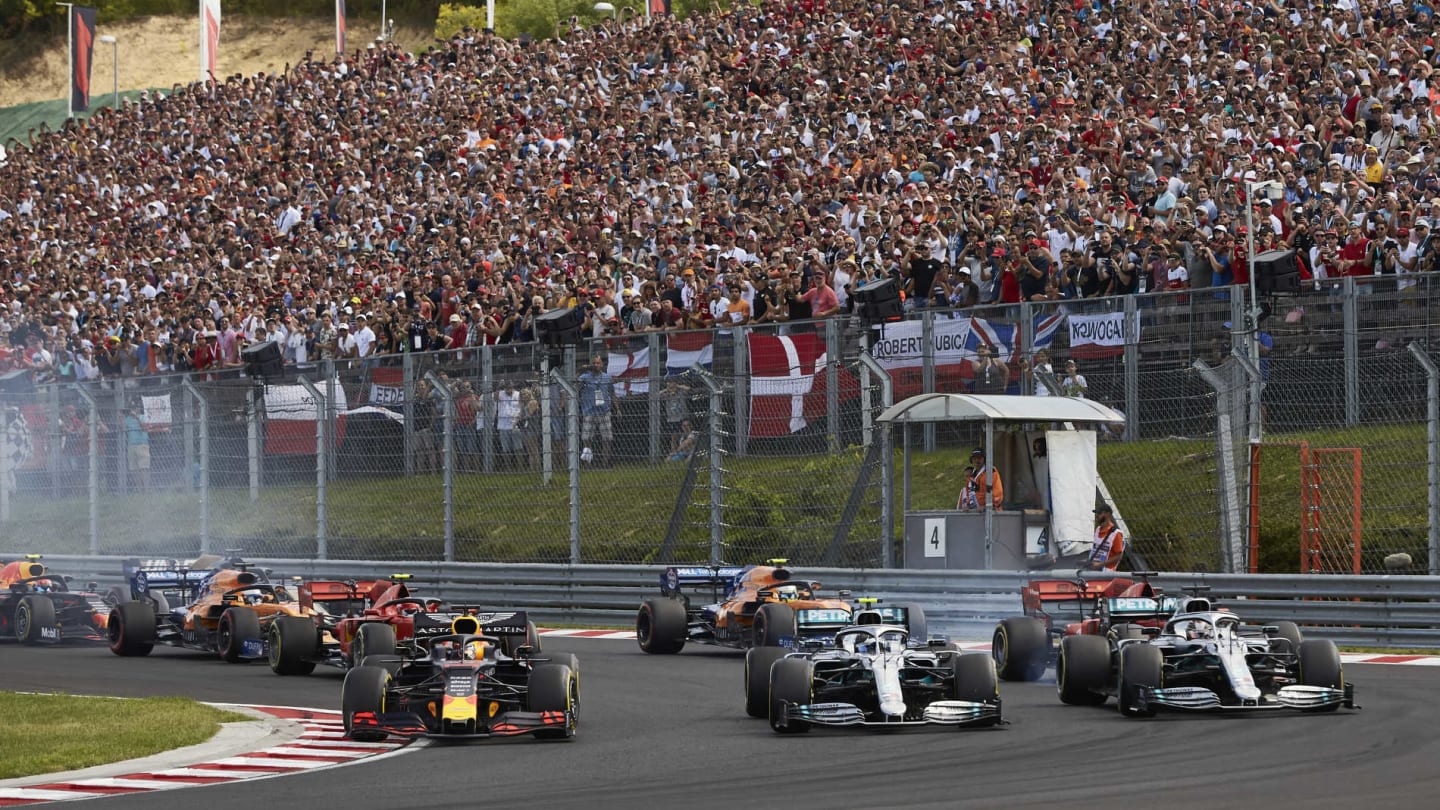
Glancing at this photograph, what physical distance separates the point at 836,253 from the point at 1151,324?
251 inches

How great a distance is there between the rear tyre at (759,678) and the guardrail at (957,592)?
497cm

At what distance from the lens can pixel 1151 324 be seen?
19453 millimetres

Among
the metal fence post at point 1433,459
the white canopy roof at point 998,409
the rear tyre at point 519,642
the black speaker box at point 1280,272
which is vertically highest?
the black speaker box at point 1280,272

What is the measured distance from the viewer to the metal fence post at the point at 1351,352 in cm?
1822

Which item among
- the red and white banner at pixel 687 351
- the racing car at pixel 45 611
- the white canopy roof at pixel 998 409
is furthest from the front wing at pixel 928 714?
the racing car at pixel 45 611

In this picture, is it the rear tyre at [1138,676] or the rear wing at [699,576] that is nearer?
the rear tyre at [1138,676]

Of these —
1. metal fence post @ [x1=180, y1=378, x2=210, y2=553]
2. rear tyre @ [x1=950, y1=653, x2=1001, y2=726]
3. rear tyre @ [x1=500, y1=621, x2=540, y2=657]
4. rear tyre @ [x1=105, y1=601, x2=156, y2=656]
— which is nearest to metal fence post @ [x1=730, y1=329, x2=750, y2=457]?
rear tyre @ [x1=105, y1=601, x2=156, y2=656]

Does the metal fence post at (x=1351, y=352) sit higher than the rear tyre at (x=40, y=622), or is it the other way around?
the metal fence post at (x=1351, y=352)

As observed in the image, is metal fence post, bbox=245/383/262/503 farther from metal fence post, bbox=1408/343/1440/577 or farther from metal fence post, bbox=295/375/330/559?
metal fence post, bbox=1408/343/1440/577

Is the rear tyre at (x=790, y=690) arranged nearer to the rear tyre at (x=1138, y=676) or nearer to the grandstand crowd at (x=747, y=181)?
the rear tyre at (x=1138, y=676)

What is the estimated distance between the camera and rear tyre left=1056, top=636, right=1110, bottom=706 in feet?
45.6

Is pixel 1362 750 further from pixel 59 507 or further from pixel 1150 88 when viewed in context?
pixel 59 507

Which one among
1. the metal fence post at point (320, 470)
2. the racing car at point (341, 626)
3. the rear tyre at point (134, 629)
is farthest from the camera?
the metal fence post at point (320, 470)

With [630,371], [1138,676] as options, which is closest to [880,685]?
[1138,676]
